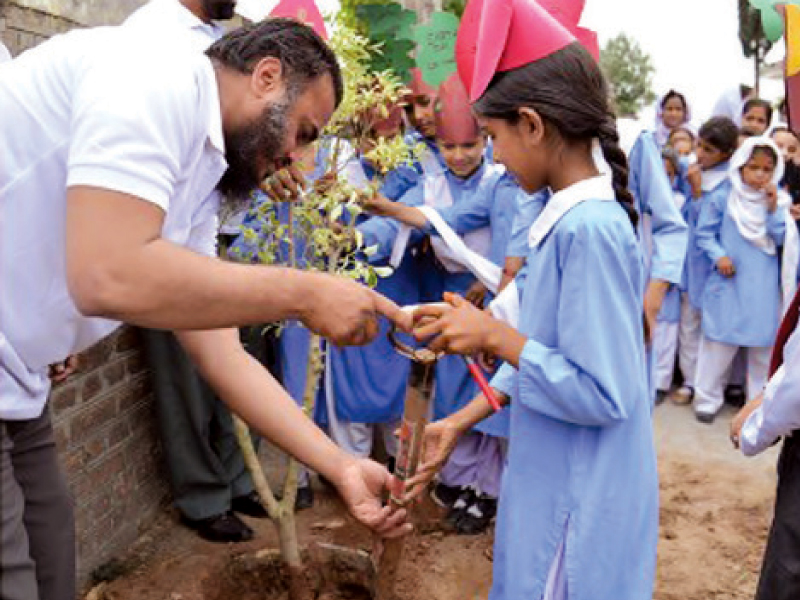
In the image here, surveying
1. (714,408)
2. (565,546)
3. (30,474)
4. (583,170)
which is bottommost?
(714,408)

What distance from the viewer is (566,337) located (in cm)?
187

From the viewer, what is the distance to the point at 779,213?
5520mm

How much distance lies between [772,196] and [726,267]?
0.54 m

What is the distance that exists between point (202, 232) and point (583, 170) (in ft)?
3.01

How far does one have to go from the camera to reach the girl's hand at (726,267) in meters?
5.63

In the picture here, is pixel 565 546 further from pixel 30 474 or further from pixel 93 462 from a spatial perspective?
pixel 93 462

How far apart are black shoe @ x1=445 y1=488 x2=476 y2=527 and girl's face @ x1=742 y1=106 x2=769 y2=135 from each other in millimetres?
4899

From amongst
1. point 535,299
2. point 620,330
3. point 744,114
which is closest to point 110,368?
point 535,299

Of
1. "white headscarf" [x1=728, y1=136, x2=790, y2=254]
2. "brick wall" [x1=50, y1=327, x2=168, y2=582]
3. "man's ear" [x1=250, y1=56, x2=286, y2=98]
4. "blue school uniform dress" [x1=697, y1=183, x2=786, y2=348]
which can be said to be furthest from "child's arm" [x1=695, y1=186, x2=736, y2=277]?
"man's ear" [x1=250, y1=56, x2=286, y2=98]

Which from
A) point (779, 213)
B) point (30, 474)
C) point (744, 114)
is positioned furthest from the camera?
point (744, 114)

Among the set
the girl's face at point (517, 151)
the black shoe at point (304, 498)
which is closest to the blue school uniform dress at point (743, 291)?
the black shoe at point (304, 498)

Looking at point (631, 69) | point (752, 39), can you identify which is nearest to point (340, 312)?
point (752, 39)

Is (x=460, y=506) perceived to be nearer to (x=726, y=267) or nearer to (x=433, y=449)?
(x=433, y=449)

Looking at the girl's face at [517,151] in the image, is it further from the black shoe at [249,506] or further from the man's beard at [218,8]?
the black shoe at [249,506]
